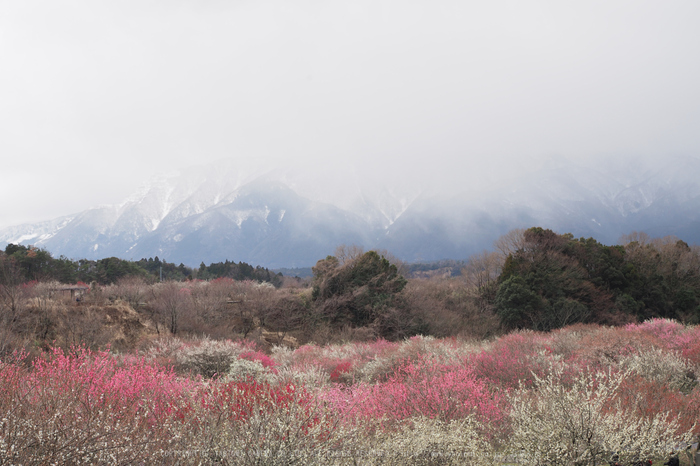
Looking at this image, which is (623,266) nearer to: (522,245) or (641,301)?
(641,301)

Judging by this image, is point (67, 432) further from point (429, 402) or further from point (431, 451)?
point (429, 402)

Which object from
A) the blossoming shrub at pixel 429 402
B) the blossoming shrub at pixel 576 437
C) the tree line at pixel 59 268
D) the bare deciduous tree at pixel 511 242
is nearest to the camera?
the blossoming shrub at pixel 576 437

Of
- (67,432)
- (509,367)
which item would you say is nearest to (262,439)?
(67,432)

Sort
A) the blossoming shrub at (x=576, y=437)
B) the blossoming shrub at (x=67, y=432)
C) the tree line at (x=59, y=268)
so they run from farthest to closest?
the tree line at (x=59, y=268) < the blossoming shrub at (x=576, y=437) < the blossoming shrub at (x=67, y=432)

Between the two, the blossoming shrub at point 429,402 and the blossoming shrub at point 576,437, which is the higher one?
the blossoming shrub at point 576,437

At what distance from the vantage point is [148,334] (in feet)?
71.7

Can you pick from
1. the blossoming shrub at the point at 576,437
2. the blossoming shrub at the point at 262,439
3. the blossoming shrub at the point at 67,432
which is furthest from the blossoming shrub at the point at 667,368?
the blossoming shrub at the point at 67,432

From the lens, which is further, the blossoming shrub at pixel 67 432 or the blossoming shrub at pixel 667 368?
the blossoming shrub at pixel 667 368

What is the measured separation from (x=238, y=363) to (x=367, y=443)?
8.27 meters

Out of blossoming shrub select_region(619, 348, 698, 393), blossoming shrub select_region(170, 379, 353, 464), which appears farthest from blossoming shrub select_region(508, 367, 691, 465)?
blossoming shrub select_region(619, 348, 698, 393)

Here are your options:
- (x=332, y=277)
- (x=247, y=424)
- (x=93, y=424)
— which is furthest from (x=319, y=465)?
(x=332, y=277)

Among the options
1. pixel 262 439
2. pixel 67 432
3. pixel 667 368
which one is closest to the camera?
pixel 67 432

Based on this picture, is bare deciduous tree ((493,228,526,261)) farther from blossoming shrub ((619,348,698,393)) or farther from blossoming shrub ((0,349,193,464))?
blossoming shrub ((0,349,193,464))

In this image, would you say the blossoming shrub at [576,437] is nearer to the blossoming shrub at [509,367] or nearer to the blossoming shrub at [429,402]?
the blossoming shrub at [429,402]
